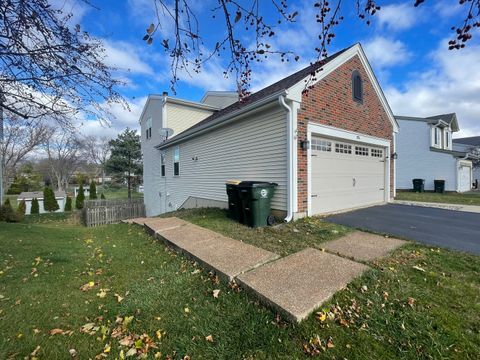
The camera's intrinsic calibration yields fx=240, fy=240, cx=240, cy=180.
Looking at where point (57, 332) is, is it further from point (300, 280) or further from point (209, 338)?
point (300, 280)

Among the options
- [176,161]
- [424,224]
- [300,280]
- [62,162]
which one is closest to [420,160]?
[424,224]

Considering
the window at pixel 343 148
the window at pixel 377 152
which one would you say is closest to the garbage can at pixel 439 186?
the window at pixel 377 152

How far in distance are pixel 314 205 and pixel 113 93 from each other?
5677mm

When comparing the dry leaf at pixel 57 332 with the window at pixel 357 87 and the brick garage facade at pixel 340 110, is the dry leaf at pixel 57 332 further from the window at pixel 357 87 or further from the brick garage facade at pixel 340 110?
the window at pixel 357 87

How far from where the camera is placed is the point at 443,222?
6367mm

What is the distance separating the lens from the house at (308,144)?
6387 millimetres

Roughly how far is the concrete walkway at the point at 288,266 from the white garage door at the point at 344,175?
87.1 inches

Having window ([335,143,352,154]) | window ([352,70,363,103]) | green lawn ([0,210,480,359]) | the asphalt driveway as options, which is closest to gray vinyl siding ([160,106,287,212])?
the asphalt driveway

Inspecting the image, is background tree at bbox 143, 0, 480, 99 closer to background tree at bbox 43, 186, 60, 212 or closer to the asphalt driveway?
the asphalt driveway

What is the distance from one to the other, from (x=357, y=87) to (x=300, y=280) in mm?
7831

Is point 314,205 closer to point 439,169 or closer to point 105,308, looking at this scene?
point 105,308

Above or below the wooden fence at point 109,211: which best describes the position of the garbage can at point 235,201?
above

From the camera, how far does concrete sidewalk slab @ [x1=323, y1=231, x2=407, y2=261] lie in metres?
3.99

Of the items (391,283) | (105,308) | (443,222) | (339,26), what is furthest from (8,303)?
(443,222)
